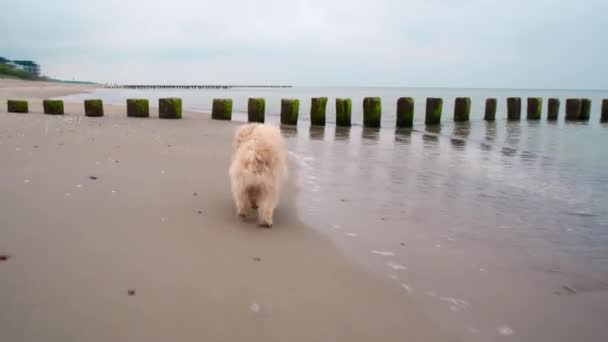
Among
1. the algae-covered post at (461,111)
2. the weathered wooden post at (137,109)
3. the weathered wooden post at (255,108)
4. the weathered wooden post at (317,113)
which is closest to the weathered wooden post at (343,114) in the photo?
the weathered wooden post at (317,113)

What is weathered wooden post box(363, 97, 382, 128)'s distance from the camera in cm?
1603

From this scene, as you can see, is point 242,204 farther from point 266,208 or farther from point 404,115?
point 404,115

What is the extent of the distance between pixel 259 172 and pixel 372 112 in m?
12.7

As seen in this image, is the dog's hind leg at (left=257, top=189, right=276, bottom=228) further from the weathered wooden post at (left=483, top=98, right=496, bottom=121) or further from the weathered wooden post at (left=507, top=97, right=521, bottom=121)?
the weathered wooden post at (left=507, top=97, right=521, bottom=121)

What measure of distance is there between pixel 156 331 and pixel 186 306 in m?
0.27

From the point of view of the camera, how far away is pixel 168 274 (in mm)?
2807

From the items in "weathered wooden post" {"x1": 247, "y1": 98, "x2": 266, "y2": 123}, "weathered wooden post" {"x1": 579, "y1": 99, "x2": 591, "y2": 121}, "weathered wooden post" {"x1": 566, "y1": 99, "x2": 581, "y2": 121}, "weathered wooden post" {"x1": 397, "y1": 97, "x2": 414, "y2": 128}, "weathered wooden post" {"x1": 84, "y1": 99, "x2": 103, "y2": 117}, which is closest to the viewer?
"weathered wooden post" {"x1": 84, "y1": 99, "x2": 103, "y2": 117}

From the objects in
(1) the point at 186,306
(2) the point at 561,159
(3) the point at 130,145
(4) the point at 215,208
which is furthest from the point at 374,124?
(1) the point at 186,306

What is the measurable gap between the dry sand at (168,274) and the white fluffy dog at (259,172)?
0.20m

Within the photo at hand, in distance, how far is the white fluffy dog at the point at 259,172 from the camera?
12.9ft

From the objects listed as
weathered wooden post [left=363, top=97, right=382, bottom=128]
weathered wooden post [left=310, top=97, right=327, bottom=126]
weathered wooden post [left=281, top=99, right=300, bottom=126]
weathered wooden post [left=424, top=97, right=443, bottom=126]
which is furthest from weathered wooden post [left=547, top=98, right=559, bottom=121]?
weathered wooden post [left=281, top=99, right=300, bottom=126]

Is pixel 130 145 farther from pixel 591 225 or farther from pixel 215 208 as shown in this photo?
pixel 591 225

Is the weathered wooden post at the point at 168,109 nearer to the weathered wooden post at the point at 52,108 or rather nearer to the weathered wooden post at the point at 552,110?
the weathered wooden post at the point at 52,108

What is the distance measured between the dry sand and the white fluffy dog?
0.66 ft
